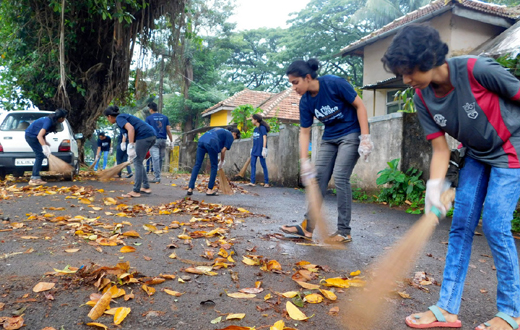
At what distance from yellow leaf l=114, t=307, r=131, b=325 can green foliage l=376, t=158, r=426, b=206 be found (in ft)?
17.4

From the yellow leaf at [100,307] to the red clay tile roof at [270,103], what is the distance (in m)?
21.5

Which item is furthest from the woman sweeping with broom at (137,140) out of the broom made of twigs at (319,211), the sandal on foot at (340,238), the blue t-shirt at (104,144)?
the blue t-shirt at (104,144)

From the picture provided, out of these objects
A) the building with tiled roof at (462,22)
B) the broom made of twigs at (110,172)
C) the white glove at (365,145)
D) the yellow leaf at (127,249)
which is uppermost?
the building with tiled roof at (462,22)

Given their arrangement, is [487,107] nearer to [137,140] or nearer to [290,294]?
[290,294]

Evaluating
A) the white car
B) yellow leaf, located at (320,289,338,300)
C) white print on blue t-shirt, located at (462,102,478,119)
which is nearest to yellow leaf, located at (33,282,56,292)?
yellow leaf, located at (320,289,338,300)

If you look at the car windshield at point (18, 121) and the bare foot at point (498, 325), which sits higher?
the car windshield at point (18, 121)

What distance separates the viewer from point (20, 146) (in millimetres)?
8844

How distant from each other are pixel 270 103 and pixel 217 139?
2022 centimetres

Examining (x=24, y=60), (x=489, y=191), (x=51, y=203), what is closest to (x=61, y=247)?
(x=51, y=203)

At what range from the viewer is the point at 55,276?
2707 mm

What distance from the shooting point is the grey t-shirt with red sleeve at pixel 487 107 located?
6.65 ft

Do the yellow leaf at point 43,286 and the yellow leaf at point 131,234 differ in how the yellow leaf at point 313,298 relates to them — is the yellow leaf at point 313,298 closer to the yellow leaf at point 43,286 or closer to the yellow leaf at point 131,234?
the yellow leaf at point 43,286

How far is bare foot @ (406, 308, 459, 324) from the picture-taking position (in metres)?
2.21

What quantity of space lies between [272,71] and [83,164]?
22276 mm
